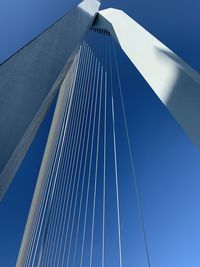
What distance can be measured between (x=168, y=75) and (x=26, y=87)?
1181mm

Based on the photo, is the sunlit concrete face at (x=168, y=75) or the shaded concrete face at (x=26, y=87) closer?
the sunlit concrete face at (x=168, y=75)

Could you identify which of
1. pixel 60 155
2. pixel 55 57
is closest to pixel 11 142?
pixel 55 57

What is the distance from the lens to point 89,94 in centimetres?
552

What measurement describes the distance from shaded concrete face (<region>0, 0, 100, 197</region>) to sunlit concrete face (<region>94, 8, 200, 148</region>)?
2.37 feet

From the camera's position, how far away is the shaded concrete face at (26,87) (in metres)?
2.34

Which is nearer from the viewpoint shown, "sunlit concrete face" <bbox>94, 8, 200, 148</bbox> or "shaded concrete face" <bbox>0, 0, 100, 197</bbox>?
"sunlit concrete face" <bbox>94, 8, 200, 148</bbox>

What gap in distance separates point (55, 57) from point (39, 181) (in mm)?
3166

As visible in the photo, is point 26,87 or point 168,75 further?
point 26,87

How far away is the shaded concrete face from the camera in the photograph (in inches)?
92.2

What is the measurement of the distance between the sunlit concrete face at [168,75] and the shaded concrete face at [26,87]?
2.37ft

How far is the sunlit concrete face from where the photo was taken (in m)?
2.12

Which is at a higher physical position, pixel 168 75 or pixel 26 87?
pixel 26 87

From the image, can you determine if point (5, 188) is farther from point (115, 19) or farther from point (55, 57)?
point (115, 19)

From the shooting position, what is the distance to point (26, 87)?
2736mm
